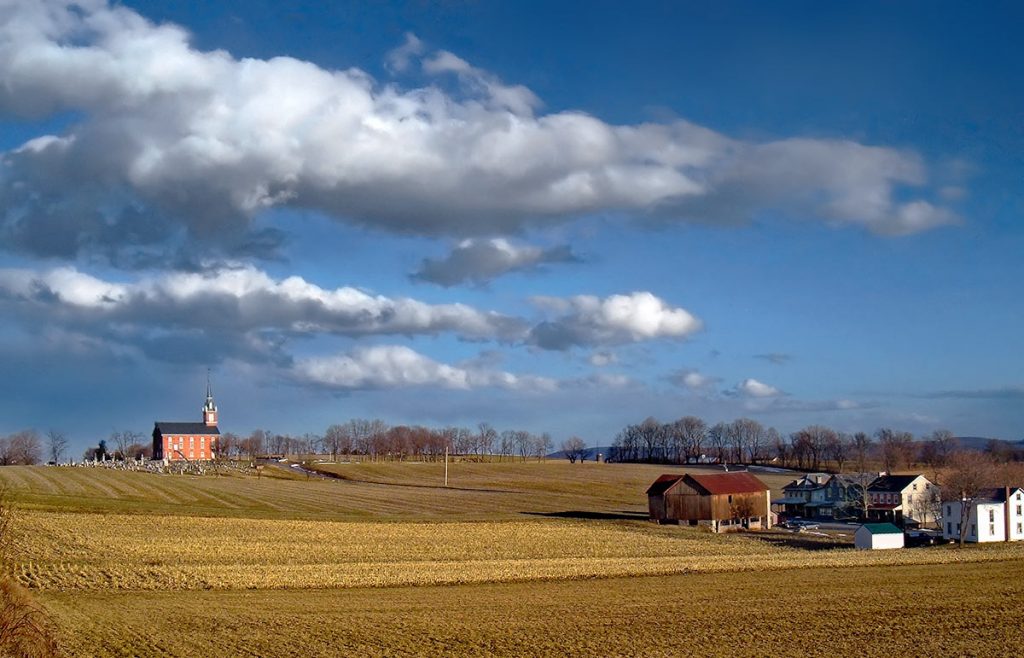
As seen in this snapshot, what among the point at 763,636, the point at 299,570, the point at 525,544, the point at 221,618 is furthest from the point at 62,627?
the point at 525,544

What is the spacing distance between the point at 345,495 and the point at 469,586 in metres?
67.3

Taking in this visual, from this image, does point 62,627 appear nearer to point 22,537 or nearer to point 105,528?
point 22,537

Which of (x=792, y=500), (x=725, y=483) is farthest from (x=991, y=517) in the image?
(x=792, y=500)

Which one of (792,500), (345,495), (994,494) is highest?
(994,494)

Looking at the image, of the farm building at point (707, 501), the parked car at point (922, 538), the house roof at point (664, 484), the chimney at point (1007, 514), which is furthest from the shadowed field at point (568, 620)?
the house roof at point (664, 484)

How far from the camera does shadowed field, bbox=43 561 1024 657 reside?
25.5 meters

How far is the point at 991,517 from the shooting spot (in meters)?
82.1

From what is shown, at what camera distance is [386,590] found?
129 ft

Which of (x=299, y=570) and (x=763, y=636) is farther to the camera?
(x=299, y=570)

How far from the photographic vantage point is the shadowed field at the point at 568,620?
2550cm

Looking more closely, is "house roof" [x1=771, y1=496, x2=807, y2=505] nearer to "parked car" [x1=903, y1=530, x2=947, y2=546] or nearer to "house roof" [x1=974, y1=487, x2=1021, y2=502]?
"parked car" [x1=903, y1=530, x2=947, y2=546]

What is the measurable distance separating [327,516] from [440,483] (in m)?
67.8

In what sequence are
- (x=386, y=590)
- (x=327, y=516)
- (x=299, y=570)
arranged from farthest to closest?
(x=327, y=516) → (x=299, y=570) → (x=386, y=590)

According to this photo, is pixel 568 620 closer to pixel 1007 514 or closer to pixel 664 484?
pixel 664 484
